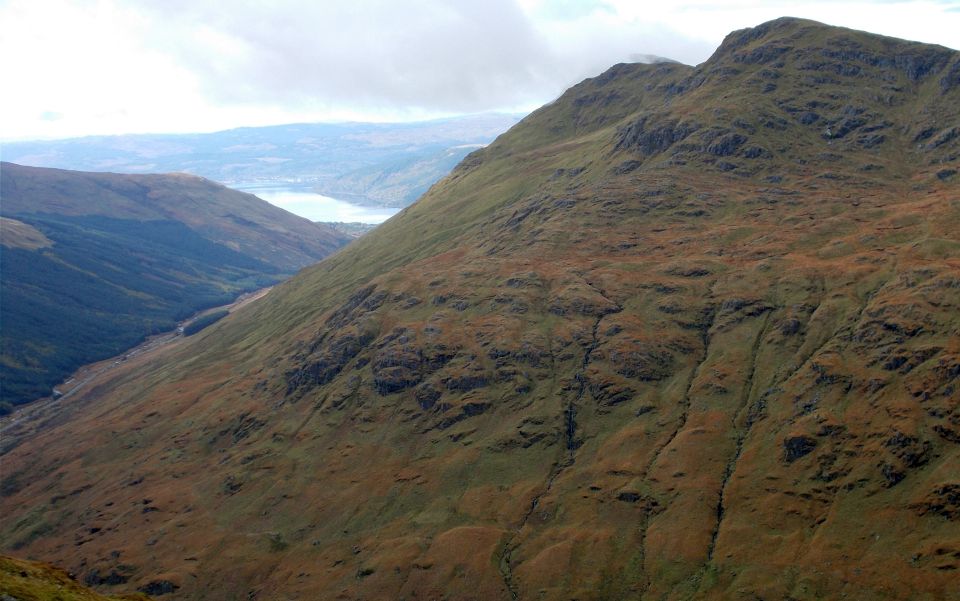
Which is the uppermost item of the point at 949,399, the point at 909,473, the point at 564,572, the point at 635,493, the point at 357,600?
the point at 949,399

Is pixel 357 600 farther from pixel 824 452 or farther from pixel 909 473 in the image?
pixel 909 473

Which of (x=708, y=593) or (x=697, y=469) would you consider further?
(x=697, y=469)

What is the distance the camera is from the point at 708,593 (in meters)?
161

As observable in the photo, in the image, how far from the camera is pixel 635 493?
19675 centimetres

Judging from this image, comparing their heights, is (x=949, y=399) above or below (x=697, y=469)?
above

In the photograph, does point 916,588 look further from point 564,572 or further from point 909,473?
point 564,572

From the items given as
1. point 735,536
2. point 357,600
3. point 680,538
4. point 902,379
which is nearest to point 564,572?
point 680,538

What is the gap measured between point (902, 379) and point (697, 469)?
2274 inches

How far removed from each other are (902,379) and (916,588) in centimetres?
6781

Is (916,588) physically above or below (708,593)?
above

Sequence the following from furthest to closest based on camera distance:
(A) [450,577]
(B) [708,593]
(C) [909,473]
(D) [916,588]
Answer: (A) [450,577], (C) [909,473], (B) [708,593], (D) [916,588]

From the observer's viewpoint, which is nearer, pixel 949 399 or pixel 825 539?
pixel 825 539

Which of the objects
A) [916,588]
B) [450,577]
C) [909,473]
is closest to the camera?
[916,588]

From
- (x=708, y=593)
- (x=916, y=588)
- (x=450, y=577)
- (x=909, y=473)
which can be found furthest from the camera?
(x=450, y=577)
